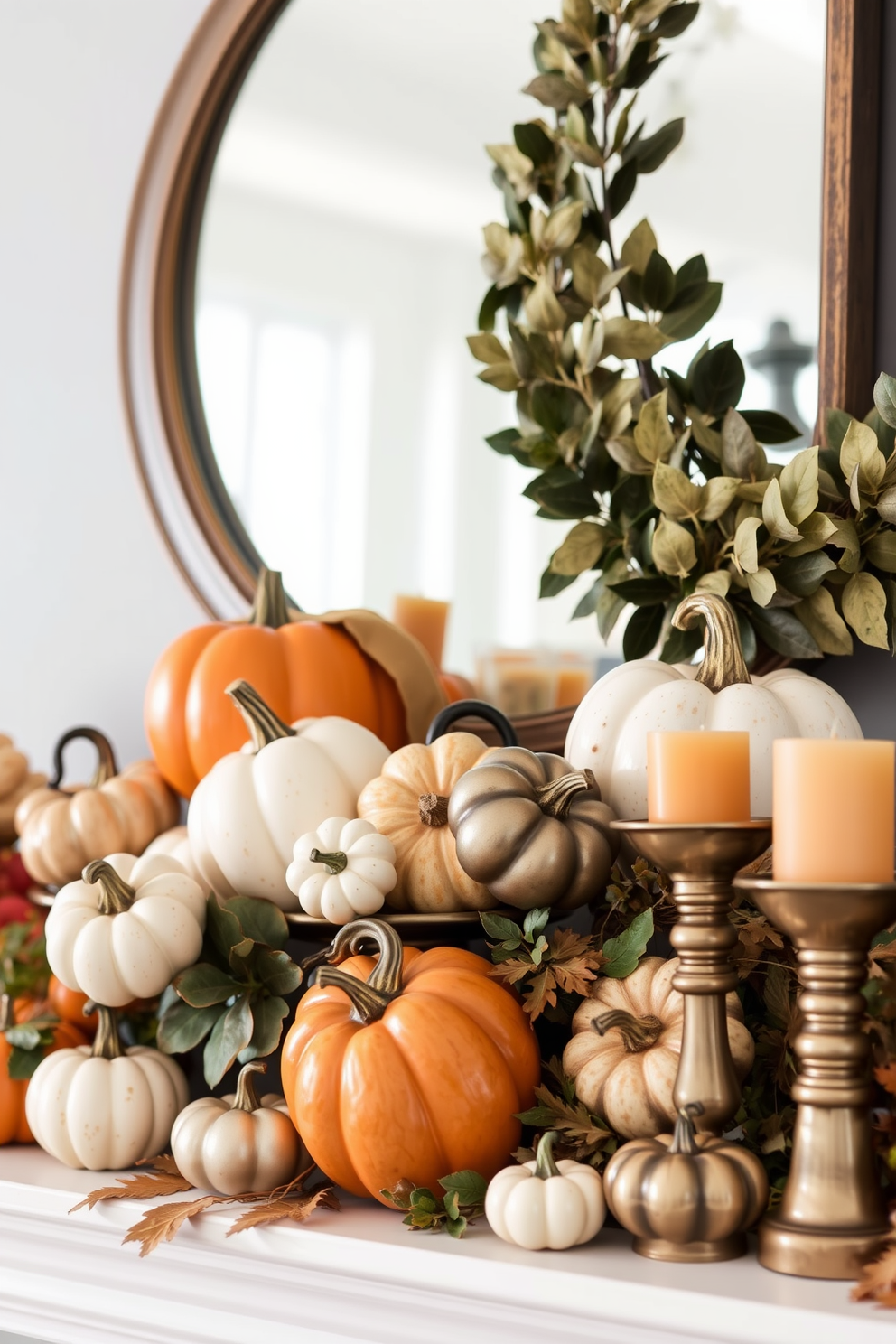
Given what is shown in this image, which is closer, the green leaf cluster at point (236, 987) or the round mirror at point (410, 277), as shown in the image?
the green leaf cluster at point (236, 987)

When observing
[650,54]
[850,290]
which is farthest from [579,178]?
[850,290]

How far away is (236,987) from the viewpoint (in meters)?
0.95

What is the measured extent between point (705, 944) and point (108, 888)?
47 cm

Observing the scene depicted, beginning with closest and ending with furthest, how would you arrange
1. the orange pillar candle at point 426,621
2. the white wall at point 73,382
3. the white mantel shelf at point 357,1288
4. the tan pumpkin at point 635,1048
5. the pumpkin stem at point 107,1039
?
the white mantel shelf at point 357,1288 → the tan pumpkin at point 635,1048 → the pumpkin stem at point 107,1039 → the orange pillar candle at point 426,621 → the white wall at point 73,382

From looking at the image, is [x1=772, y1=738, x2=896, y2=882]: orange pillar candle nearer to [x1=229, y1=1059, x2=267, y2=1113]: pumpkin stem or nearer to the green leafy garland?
the green leafy garland

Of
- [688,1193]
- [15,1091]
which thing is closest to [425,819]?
[688,1193]

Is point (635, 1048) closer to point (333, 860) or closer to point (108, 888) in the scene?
point (333, 860)

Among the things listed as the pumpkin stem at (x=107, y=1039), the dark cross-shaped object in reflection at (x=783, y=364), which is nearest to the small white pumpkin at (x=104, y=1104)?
the pumpkin stem at (x=107, y=1039)

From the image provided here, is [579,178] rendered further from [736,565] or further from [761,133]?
[736,565]

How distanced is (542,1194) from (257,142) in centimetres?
113

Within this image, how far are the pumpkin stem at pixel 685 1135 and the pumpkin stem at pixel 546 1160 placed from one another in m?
0.08

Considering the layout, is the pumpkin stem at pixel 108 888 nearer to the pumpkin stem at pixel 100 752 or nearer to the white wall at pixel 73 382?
the pumpkin stem at pixel 100 752

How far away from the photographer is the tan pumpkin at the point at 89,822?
115 centimetres

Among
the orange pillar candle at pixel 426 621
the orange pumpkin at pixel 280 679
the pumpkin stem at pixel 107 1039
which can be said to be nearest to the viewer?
the pumpkin stem at pixel 107 1039
